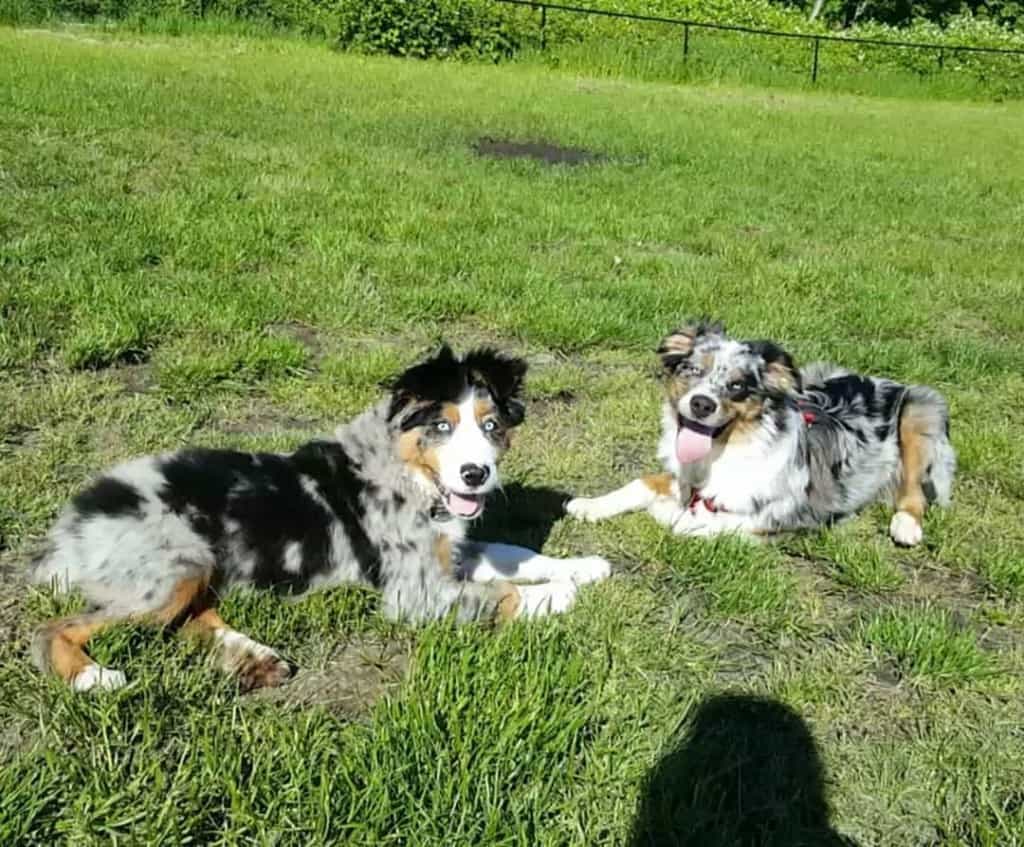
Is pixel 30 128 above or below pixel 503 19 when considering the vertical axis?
below

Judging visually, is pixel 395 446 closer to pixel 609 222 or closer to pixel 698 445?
pixel 698 445

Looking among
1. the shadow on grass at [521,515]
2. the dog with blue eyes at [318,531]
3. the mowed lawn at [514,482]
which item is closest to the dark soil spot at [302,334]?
the mowed lawn at [514,482]

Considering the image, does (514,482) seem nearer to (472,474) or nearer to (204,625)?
(472,474)

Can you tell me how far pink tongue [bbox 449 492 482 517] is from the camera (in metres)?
3.82

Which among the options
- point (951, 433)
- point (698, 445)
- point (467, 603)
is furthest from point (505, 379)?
point (951, 433)

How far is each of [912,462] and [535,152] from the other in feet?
32.0

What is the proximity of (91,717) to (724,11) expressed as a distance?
120 feet

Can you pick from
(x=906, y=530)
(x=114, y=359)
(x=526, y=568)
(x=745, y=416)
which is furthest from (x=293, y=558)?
(x=906, y=530)

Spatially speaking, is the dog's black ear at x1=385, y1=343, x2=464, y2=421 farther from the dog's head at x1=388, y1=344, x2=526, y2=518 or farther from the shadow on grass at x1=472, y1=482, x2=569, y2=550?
the shadow on grass at x1=472, y1=482, x2=569, y2=550

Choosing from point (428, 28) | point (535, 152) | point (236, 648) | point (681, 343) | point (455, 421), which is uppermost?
point (428, 28)

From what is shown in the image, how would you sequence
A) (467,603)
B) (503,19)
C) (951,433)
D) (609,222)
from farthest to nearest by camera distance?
(503,19)
(609,222)
(951,433)
(467,603)

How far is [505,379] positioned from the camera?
156 inches

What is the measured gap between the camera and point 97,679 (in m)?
2.96

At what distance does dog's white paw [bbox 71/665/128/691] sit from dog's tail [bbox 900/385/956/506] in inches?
163
